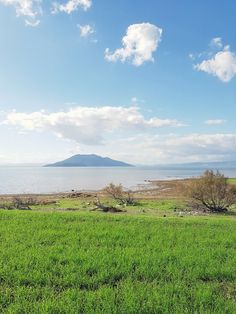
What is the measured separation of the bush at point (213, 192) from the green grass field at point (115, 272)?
2185cm

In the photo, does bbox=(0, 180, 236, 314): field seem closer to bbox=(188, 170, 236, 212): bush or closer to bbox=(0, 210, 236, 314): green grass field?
bbox=(0, 210, 236, 314): green grass field

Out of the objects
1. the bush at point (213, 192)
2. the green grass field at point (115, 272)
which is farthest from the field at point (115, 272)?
the bush at point (213, 192)

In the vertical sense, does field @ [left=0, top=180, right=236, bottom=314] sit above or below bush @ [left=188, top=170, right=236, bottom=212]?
below

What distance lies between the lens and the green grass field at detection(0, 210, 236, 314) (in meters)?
7.30

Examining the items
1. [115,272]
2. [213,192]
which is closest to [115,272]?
[115,272]

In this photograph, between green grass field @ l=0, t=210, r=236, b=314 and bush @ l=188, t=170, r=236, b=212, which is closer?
green grass field @ l=0, t=210, r=236, b=314

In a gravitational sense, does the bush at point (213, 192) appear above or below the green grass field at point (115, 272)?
above

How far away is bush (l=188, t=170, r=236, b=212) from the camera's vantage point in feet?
119

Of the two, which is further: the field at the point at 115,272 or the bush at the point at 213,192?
the bush at the point at 213,192

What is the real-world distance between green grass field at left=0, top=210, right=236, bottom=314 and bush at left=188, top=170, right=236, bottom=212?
2185cm

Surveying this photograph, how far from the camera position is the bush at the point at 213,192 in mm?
36312

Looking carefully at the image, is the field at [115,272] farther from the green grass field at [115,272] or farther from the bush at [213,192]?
the bush at [213,192]

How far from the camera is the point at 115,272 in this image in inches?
365

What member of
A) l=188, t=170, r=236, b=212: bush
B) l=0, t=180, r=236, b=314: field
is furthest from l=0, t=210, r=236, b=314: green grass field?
l=188, t=170, r=236, b=212: bush
